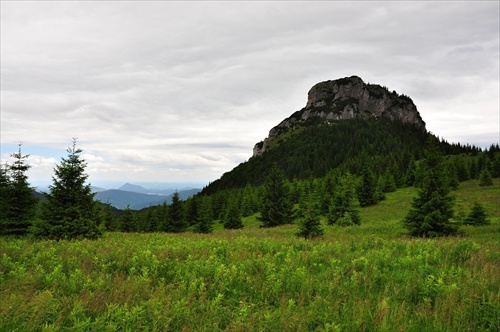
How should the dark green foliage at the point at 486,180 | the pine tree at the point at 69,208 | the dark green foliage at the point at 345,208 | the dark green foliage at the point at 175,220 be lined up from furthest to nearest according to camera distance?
the dark green foliage at the point at 486,180 < the dark green foliage at the point at 175,220 < the dark green foliage at the point at 345,208 < the pine tree at the point at 69,208

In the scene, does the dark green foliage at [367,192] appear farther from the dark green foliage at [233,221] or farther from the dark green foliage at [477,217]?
the dark green foliage at [477,217]

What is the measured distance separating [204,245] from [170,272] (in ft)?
13.0

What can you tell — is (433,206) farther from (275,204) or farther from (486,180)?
(486,180)

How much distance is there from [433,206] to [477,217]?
29.0 ft

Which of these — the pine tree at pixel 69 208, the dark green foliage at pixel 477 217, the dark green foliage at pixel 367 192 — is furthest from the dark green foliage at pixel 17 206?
the dark green foliage at pixel 367 192

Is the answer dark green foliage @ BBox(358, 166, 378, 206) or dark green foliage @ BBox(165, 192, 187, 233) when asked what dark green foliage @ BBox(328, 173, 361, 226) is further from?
dark green foliage @ BBox(165, 192, 187, 233)

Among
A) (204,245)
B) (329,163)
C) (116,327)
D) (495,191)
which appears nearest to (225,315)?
(116,327)

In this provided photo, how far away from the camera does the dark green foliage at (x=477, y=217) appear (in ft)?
80.9

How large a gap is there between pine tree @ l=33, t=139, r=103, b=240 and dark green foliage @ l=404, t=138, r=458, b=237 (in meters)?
22.2

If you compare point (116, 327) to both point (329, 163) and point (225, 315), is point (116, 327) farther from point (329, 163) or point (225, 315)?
point (329, 163)

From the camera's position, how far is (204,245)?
1070 cm

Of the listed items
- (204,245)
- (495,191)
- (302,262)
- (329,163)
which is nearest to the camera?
(302,262)

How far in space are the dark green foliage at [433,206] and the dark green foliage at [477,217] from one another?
7.11 metres

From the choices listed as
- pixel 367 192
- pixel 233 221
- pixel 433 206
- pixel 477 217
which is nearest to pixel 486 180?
pixel 367 192
